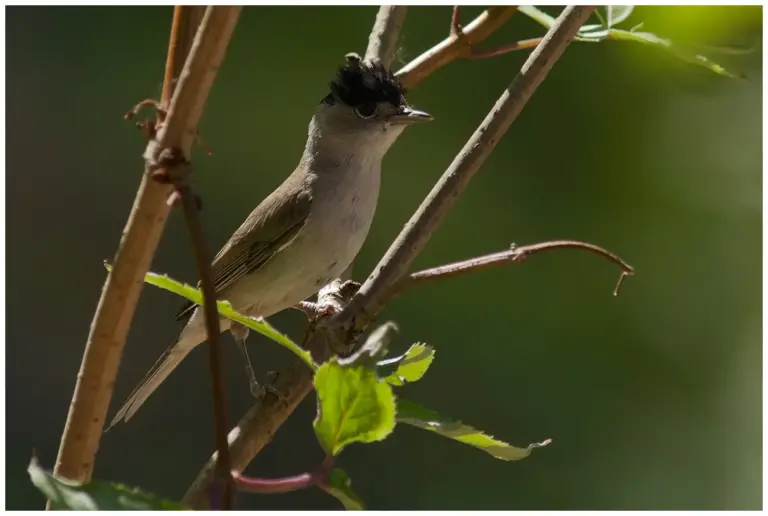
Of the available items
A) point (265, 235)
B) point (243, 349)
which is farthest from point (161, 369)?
point (265, 235)

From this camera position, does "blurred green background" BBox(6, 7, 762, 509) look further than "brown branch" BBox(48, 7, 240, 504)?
Yes

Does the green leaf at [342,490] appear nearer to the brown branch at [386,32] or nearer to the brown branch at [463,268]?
the brown branch at [463,268]

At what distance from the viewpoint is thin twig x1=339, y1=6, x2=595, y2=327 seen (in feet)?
1.42

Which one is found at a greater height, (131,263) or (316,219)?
(131,263)

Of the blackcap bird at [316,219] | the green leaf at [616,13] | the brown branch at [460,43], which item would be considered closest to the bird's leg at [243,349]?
the blackcap bird at [316,219]

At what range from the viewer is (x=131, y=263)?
14.0 inches

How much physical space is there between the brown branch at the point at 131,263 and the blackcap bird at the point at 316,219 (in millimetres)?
743

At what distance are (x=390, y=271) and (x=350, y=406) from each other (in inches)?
4.3

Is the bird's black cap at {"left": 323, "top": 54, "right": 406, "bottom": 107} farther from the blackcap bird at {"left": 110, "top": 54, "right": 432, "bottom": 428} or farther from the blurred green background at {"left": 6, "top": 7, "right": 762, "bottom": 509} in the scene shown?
the blurred green background at {"left": 6, "top": 7, "right": 762, "bottom": 509}

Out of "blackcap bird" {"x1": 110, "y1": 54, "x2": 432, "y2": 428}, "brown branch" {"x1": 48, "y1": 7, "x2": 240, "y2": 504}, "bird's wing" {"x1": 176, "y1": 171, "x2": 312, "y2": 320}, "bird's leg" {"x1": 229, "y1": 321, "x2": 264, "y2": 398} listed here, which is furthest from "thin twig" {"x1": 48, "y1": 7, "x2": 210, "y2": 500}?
"bird's wing" {"x1": 176, "y1": 171, "x2": 312, "y2": 320}

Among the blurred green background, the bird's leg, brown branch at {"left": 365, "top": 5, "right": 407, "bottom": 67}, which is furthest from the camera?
the blurred green background

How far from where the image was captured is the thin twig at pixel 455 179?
17.1 inches

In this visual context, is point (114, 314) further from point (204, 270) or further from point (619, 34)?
point (619, 34)

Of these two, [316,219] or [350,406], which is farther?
[316,219]
